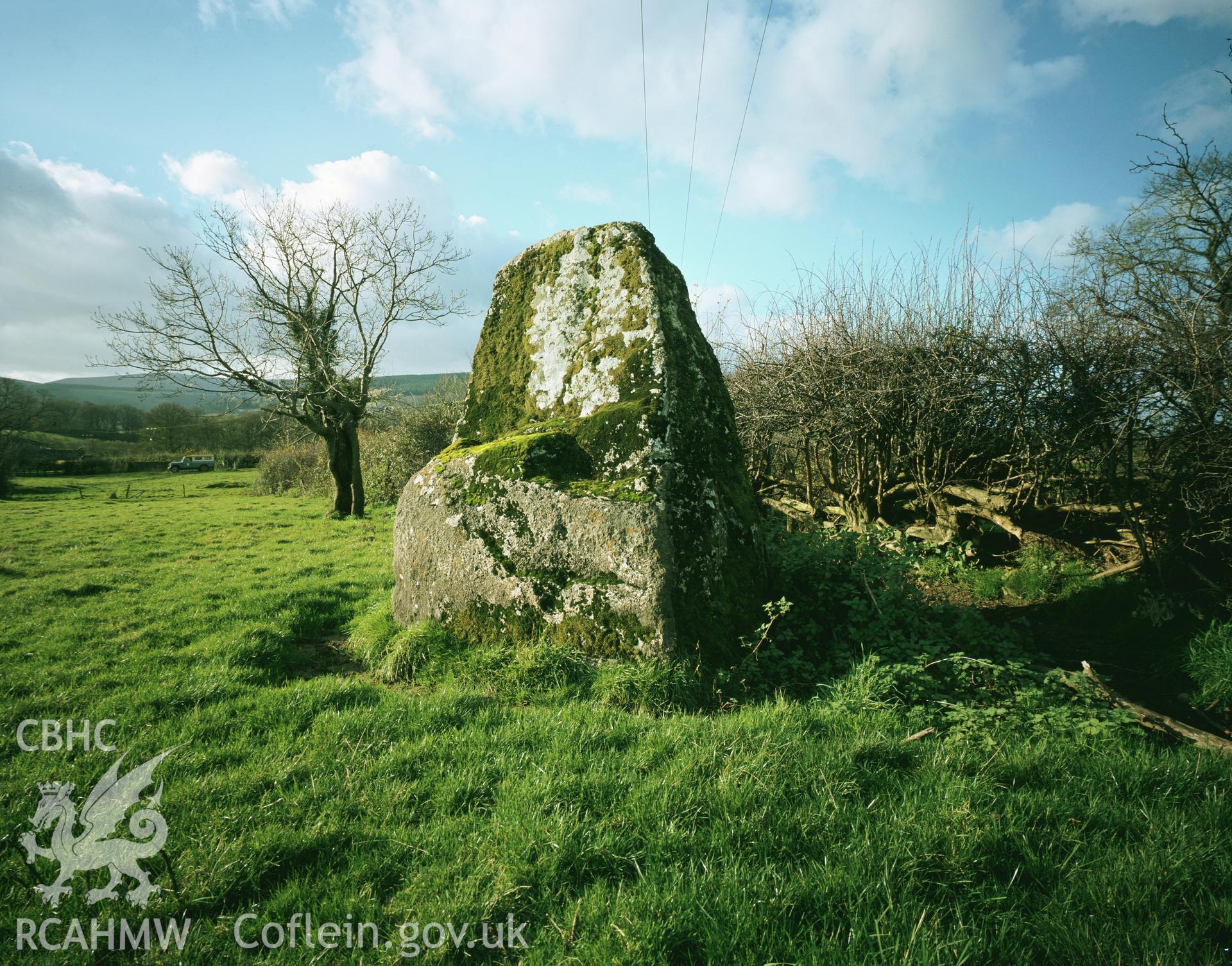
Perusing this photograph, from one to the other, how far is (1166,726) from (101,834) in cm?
579

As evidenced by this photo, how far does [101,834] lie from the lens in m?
2.50

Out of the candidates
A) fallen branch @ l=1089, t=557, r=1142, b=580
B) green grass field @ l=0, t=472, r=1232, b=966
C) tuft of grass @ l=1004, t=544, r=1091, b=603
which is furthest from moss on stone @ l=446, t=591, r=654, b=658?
fallen branch @ l=1089, t=557, r=1142, b=580

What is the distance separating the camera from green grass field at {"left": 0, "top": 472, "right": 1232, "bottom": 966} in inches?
77.1

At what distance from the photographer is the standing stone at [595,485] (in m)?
4.26

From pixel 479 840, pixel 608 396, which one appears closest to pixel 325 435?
pixel 608 396

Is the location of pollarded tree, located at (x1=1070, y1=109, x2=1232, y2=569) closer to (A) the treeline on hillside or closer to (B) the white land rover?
(A) the treeline on hillside

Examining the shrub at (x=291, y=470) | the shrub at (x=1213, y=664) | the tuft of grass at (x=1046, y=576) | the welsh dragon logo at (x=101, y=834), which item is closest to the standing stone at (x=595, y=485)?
the welsh dragon logo at (x=101, y=834)

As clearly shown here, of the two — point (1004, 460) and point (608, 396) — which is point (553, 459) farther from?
point (1004, 460)

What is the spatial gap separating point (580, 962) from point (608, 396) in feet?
13.2

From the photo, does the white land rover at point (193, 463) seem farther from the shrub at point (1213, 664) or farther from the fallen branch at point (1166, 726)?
the shrub at point (1213, 664)

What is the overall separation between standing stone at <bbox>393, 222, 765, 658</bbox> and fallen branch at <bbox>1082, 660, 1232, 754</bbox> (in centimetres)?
231

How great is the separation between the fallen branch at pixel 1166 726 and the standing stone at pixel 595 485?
2315mm

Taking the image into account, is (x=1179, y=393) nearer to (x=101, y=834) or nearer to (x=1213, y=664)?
(x=1213, y=664)

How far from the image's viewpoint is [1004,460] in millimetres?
6633
